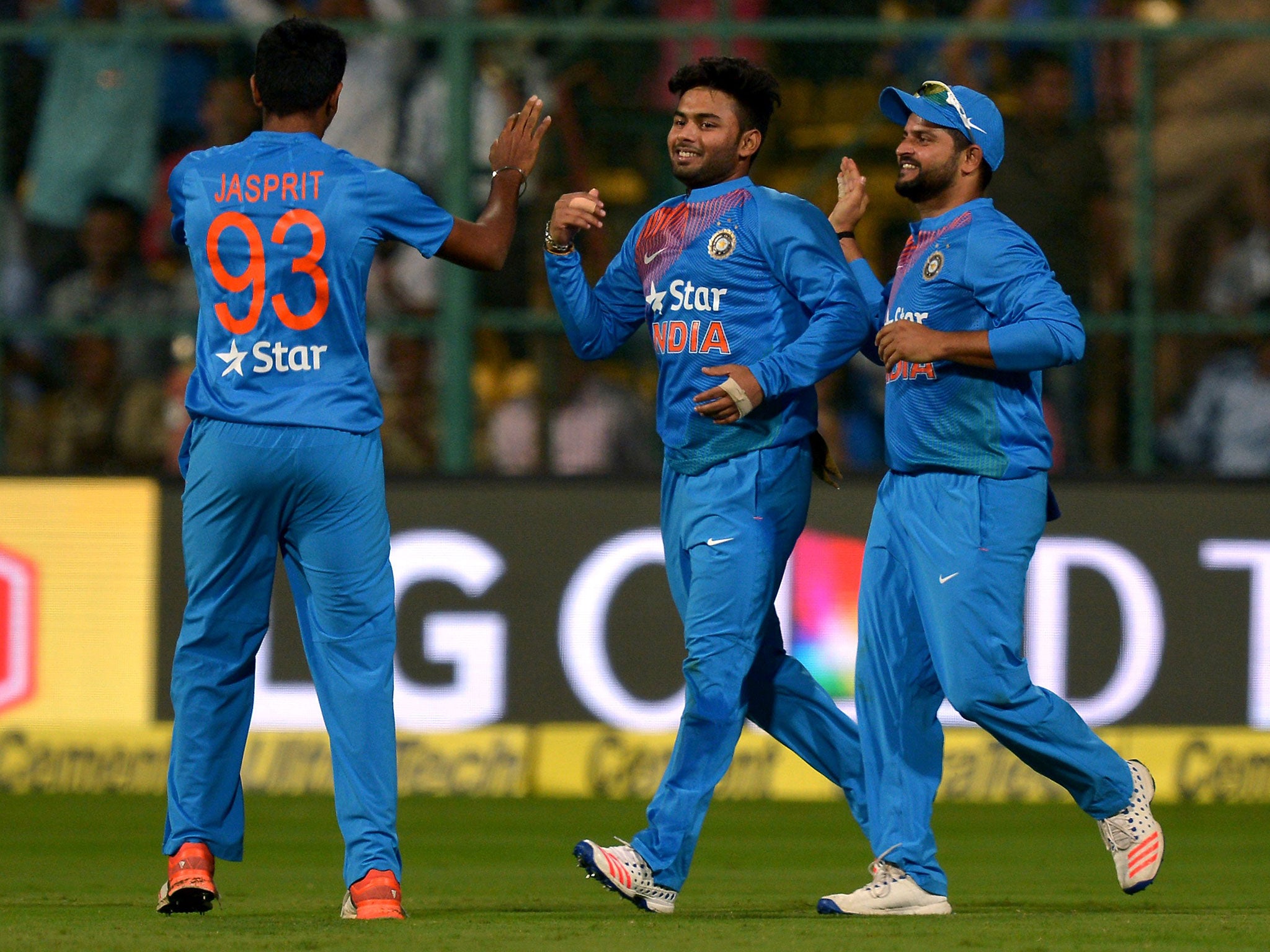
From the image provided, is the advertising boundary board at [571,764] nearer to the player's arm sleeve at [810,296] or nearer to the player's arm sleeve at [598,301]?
the player's arm sleeve at [598,301]

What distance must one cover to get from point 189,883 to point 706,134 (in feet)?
7.96

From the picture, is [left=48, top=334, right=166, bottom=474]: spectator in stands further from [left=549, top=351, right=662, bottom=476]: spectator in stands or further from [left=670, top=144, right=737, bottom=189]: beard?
[left=670, top=144, right=737, bottom=189]: beard

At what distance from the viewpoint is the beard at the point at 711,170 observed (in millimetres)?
5867

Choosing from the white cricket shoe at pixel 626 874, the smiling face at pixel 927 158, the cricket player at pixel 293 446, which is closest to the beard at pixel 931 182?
the smiling face at pixel 927 158

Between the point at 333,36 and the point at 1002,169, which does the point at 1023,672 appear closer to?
the point at 333,36

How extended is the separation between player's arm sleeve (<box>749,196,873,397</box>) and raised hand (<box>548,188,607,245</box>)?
1.52ft

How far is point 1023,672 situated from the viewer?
5.52m

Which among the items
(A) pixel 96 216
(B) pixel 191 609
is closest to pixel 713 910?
(B) pixel 191 609

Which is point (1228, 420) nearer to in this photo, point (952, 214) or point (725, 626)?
point (952, 214)

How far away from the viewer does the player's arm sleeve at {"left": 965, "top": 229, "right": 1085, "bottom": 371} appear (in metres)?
5.40

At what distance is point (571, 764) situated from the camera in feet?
29.8

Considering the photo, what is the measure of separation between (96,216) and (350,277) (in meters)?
5.19

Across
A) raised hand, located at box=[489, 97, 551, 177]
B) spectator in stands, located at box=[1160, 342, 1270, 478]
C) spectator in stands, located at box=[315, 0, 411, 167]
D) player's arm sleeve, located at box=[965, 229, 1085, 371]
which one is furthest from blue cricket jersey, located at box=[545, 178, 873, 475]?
spectator in stands, located at box=[1160, 342, 1270, 478]

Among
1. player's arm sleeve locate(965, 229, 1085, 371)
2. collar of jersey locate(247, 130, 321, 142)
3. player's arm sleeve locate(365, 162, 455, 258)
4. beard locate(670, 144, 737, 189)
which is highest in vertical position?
collar of jersey locate(247, 130, 321, 142)
